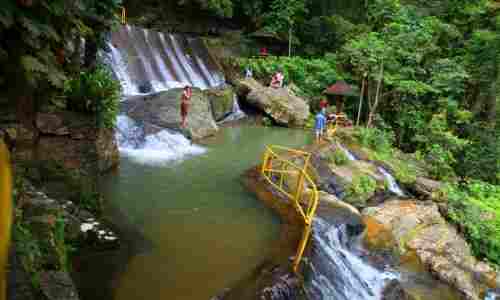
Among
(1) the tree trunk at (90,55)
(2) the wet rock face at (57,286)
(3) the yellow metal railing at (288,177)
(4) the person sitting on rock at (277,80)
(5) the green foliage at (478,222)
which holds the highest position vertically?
(1) the tree trunk at (90,55)

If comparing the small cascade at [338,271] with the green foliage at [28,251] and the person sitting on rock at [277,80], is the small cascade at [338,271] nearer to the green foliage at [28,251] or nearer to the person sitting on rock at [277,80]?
the green foliage at [28,251]

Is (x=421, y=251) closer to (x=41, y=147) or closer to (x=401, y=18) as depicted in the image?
(x=41, y=147)

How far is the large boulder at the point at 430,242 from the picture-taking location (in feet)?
31.6

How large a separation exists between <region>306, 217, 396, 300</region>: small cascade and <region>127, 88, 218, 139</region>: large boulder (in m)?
8.01

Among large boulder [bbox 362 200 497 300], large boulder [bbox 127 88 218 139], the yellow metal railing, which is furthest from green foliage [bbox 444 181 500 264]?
large boulder [bbox 127 88 218 139]

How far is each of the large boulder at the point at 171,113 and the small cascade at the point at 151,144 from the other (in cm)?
75

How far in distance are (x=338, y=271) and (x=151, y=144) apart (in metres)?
8.08

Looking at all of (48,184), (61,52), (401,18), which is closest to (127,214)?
(48,184)

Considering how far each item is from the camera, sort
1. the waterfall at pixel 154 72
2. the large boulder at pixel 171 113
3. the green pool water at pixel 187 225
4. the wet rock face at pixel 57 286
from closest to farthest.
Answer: the wet rock face at pixel 57 286 → the green pool water at pixel 187 225 → the waterfall at pixel 154 72 → the large boulder at pixel 171 113

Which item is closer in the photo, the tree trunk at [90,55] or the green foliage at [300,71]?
the tree trunk at [90,55]

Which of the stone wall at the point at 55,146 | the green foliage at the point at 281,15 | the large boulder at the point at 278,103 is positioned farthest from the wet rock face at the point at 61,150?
the green foliage at the point at 281,15

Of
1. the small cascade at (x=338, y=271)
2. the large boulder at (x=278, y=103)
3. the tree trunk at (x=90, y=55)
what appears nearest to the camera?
the small cascade at (x=338, y=271)

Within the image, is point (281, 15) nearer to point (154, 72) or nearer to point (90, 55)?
point (154, 72)

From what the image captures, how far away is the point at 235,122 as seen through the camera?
66.9ft
